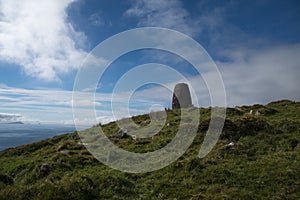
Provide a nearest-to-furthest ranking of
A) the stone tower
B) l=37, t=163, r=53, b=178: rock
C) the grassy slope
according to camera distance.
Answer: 1. the grassy slope
2. l=37, t=163, r=53, b=178: rock
3. the stone tower

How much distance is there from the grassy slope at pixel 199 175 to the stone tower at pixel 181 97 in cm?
2453

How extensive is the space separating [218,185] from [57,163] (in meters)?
11.0

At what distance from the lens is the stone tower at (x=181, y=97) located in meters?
45.4

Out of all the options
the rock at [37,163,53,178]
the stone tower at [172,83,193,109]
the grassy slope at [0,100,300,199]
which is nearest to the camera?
the grassy slope at [0,100,300,199]

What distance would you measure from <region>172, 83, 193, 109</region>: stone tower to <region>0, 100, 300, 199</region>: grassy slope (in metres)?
24.5

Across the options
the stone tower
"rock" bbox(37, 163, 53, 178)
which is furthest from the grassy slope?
the stone tower

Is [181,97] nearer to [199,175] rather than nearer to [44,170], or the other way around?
[199,175]

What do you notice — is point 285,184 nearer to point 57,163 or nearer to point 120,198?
point 120,198

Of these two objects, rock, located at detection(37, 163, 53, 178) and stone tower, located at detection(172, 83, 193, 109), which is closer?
rock, located at detection(37, 163, 53, 178)

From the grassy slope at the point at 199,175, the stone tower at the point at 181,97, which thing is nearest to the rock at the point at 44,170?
the grassy slope at the point at 199,175

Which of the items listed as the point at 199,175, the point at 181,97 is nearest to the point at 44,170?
the point at 199,175

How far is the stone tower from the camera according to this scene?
45.4m

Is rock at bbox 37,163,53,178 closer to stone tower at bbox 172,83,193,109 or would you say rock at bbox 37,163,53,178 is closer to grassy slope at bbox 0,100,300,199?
grassy slope at bbox 0,100,300,199

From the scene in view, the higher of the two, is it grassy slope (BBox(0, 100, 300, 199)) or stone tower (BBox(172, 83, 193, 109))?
stone tower (BBox(172, 83, 193, 109))
